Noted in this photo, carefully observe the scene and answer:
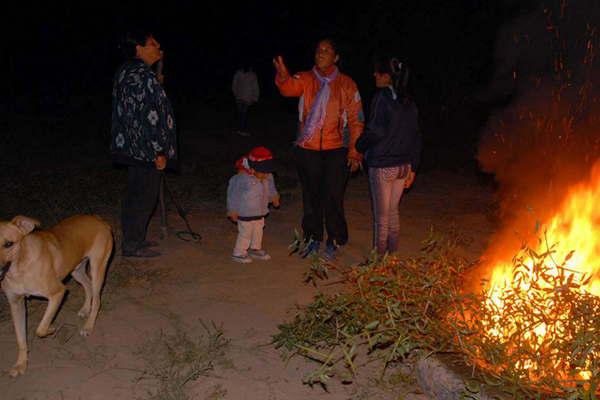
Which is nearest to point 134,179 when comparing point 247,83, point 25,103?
point 247,83

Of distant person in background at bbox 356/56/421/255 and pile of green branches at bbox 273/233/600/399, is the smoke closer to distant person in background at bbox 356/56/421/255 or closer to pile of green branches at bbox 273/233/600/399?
pile of green branches at bbox 273/233/600/399

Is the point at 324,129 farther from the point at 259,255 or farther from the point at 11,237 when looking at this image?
the point at 11,237

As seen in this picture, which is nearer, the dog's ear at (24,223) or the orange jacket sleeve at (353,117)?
the dog's ear at (24,223)

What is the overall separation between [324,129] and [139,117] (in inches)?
76.4

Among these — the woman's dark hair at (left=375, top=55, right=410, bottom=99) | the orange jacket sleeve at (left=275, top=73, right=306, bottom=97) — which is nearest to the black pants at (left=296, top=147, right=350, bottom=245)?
the orange jacket sleeve at (left=275, top=73, right=306, bottom=97)

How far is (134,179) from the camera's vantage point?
6777mm

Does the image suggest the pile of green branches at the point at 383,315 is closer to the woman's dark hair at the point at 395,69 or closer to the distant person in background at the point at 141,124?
the woman's dark hair at the point at 395,69

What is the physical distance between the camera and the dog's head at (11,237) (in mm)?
4402

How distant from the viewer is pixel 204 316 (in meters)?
5.70

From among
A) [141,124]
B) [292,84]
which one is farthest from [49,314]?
[292,84]

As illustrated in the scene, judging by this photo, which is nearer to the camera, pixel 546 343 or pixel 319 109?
pixel 546 343

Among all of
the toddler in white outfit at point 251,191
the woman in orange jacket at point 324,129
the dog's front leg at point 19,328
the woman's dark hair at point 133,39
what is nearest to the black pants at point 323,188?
the woman in orange jacket at point 324,129

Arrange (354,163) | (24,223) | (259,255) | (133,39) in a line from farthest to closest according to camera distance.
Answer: (259,255), (354,163), (133,39), (24,223)

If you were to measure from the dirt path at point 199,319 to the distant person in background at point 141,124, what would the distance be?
85cm
